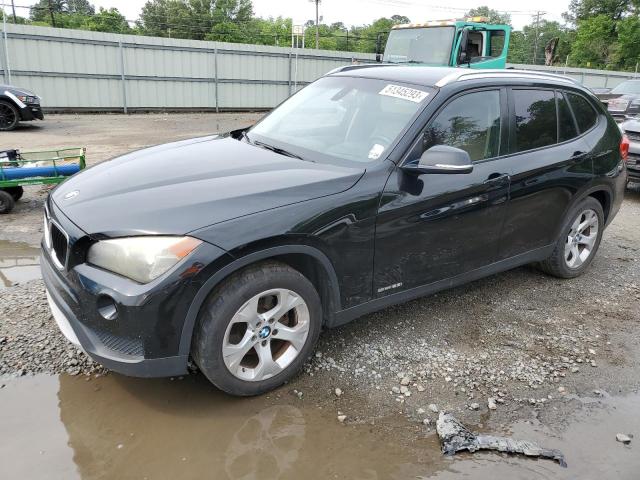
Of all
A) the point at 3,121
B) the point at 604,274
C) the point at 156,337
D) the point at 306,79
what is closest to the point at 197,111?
the point at 306,79

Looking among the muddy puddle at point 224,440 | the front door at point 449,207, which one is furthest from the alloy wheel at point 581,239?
the muddy puddle at point 224,440

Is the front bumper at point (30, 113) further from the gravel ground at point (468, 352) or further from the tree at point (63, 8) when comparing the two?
the tree at point (63, 8)

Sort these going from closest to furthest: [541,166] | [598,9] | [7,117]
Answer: [541,166] → [7,117] → [598,9]

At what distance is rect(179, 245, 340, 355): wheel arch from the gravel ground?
1.61 feet

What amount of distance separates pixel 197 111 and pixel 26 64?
5760 mm

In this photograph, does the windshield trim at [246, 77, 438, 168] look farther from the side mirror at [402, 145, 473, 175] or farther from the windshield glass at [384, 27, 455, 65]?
the windshield glass at [384, 27, 455, 65]

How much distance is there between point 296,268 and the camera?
3.09 meters

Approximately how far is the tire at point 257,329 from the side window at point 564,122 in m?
2.69

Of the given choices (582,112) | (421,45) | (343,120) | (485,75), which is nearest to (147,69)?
(421,45)

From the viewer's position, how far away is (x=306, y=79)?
22406 millimetres

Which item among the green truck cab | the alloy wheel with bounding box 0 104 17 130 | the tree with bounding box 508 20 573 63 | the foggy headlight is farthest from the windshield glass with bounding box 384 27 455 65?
the tree with bounding box 508 20 573 63

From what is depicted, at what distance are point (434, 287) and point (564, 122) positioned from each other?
195cm

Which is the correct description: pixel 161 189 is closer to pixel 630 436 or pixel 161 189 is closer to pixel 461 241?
pixel 461 241

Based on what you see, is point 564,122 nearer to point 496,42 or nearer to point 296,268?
point 296,268
